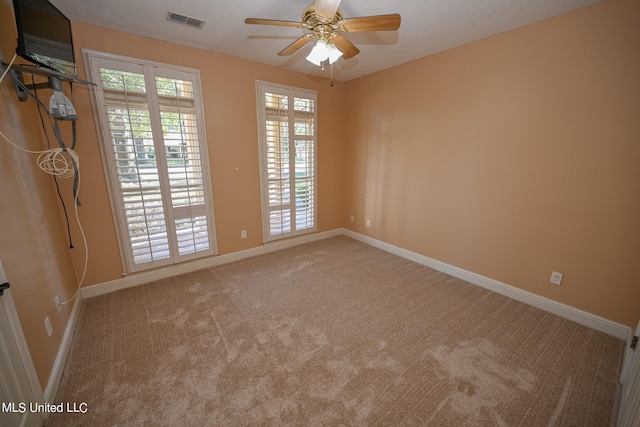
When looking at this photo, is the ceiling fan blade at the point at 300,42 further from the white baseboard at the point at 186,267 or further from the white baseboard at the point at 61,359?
the white baseboard at the point at 61,359

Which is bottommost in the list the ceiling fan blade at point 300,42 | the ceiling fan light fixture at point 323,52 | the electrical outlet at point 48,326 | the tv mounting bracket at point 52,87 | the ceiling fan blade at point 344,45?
the electrical outlet at point 48,326

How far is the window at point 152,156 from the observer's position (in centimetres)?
238

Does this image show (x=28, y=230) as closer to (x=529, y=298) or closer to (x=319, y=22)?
(x=319, y=22)

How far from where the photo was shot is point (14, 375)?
1206mm

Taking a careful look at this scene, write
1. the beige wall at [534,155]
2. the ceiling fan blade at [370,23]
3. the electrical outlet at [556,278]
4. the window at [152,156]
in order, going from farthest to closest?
1. the window at [152,156]
2. the electrical outlet at [556,278]
3. the beige wall at [534,155]
4. the ceiling fan blade at [370,23]

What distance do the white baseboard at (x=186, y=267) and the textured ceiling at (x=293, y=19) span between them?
245 cm

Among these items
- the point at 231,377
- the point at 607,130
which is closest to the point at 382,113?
the point at 607,130

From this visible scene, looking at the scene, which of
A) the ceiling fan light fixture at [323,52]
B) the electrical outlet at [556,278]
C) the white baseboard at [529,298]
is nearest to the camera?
the ceiling fan light fixture at [323,52]

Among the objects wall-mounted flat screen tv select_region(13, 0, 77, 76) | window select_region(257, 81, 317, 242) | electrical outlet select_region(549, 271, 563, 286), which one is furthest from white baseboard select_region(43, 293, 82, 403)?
electrical outlet select_region(549, 271, 563, 286)

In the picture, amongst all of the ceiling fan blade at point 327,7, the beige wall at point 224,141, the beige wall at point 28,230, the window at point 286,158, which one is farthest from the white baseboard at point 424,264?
the ceiling fan blade at point 327,7

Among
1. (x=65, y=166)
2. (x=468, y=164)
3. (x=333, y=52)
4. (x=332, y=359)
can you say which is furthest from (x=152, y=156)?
(x=468, y=164)

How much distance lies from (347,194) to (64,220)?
3568mm

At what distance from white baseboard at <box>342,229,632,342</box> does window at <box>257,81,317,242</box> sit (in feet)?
5.23

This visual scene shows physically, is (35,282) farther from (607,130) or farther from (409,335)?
(607,130)
